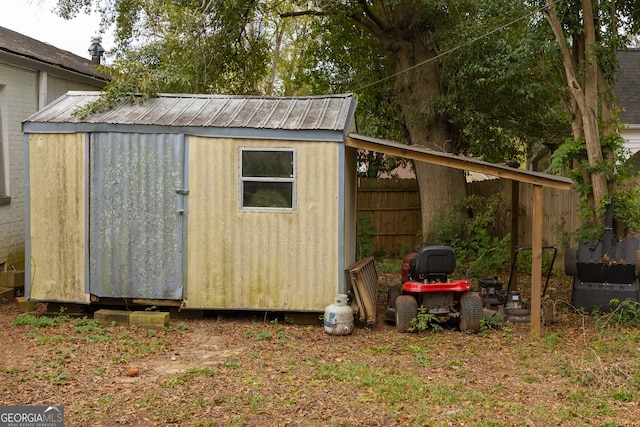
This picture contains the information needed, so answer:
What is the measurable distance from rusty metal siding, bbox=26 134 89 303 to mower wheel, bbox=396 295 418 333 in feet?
13.3

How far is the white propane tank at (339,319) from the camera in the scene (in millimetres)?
8500

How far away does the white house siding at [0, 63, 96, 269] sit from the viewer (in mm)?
11168

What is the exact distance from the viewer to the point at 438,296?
8.85 m

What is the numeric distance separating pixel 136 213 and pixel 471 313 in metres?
4.46

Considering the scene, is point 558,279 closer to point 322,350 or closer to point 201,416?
point 322,350

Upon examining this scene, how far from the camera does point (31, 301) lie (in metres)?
9.45

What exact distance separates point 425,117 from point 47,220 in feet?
26.3

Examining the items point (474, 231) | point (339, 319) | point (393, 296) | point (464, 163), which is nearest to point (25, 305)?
point (339, 319)

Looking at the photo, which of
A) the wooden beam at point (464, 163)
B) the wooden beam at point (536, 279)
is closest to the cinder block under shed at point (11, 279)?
the wooden beam at point (464, 163)

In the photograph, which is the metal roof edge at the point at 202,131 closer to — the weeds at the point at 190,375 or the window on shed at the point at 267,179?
the window on shed at the point at 267,179

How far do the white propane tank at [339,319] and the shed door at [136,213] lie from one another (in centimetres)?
200

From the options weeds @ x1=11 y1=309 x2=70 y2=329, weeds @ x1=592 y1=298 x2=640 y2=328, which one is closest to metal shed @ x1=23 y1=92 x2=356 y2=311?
weeds @ x1=11 y1=309 x2=70 y2=329

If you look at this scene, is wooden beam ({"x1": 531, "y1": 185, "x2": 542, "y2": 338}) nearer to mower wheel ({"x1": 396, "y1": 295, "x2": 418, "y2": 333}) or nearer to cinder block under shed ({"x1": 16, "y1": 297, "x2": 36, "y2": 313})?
mower wheel ({"x1": 396, "y1": 295, "x2": 418, "y2": 333})

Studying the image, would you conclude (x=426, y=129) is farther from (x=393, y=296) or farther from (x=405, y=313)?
(x=405, y=313)
